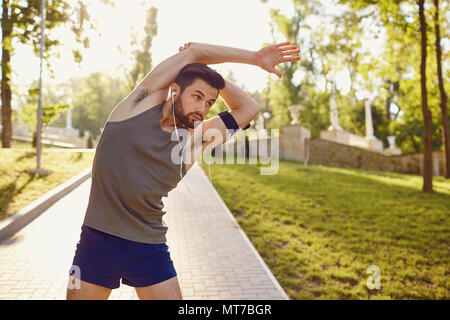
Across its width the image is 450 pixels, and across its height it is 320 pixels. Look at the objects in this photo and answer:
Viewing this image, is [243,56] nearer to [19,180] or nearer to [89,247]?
[89,247]

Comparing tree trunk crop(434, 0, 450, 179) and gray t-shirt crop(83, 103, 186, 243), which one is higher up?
tree trunk crop(434, 0, 450, 179)

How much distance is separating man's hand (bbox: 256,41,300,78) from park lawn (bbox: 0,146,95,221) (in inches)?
185

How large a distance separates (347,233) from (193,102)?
6.32 metres

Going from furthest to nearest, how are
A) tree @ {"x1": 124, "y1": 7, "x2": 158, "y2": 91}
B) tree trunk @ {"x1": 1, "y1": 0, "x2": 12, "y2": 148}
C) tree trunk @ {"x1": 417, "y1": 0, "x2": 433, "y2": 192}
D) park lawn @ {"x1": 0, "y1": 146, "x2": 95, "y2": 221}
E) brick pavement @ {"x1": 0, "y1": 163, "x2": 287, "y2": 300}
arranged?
tree @ {"x1": 124, "y1": 7, "x2": 158, "y2": 91}, tree trunk @ {"x1": 1, "y1": 0, "x2": 12, "y2": 148}, tree trunk @ {"x1": 417, "y1": 0, "x2": 433, "y2": 192}, park lawn @ {"x1": 0, "y1": 146, "x2": 95, "y2": 221}, brick pavement @ {"x1": 0, "y1": 163, "x2": 287, "y2": 300}

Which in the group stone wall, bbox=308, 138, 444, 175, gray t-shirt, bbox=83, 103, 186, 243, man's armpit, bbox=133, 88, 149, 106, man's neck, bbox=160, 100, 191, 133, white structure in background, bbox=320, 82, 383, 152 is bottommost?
gray t-shirt, bbox=83, 103, 186, 243

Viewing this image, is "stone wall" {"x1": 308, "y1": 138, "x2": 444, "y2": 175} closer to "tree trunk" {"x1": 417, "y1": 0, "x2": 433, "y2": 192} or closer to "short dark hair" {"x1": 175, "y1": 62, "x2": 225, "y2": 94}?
"tree trunk" {"x1": 417, "y1": 0, "x2": 433, "y2": 192}

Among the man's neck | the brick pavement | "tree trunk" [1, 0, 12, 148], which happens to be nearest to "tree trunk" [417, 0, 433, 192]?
the brick pavement

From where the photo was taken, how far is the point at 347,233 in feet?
23.7

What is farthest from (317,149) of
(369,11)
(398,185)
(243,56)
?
(243,56)

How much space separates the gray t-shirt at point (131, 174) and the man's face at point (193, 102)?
0.12 m

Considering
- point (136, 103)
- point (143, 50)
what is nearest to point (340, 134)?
point (143, 50)

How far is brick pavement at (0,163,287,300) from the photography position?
4.28 meters

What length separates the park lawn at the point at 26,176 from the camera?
750 centimetres

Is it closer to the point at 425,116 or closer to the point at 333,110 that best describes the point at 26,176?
the point at 425,116
